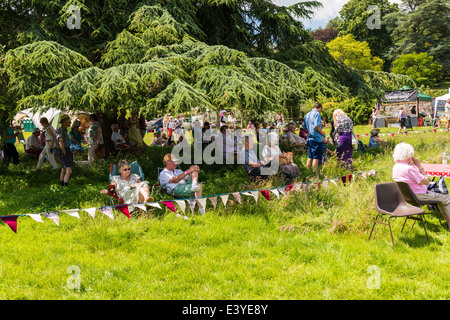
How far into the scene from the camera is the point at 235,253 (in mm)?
4672

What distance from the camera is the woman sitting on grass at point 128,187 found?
603cm

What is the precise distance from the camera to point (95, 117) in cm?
1132

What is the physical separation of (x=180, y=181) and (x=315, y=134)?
353 cm

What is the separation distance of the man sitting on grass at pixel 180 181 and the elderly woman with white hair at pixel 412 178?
10.2 ft

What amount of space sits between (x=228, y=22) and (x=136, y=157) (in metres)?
5.37

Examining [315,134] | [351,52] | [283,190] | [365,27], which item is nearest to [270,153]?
[315,134]

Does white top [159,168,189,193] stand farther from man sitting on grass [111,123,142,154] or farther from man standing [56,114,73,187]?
man sitting on grass [111,123,142,154]

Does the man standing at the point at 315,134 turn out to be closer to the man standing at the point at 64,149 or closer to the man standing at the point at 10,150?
the man standing at the point at 64,149

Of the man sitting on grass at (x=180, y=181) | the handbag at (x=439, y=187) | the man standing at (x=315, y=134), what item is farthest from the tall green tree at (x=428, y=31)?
the man sitting on grass at (x=180, y=181)

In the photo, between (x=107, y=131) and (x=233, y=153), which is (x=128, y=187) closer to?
(x=233, y=153)

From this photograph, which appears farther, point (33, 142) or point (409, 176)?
point (33, 142)

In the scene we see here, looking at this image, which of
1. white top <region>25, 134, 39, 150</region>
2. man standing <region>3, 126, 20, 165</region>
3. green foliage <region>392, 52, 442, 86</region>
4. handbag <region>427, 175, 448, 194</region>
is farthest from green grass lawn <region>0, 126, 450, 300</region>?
green foliage <region>392, 52, 442, 86</region>

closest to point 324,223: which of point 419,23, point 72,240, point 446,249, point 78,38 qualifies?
point 446,249

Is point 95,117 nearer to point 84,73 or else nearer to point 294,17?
point 84,73
